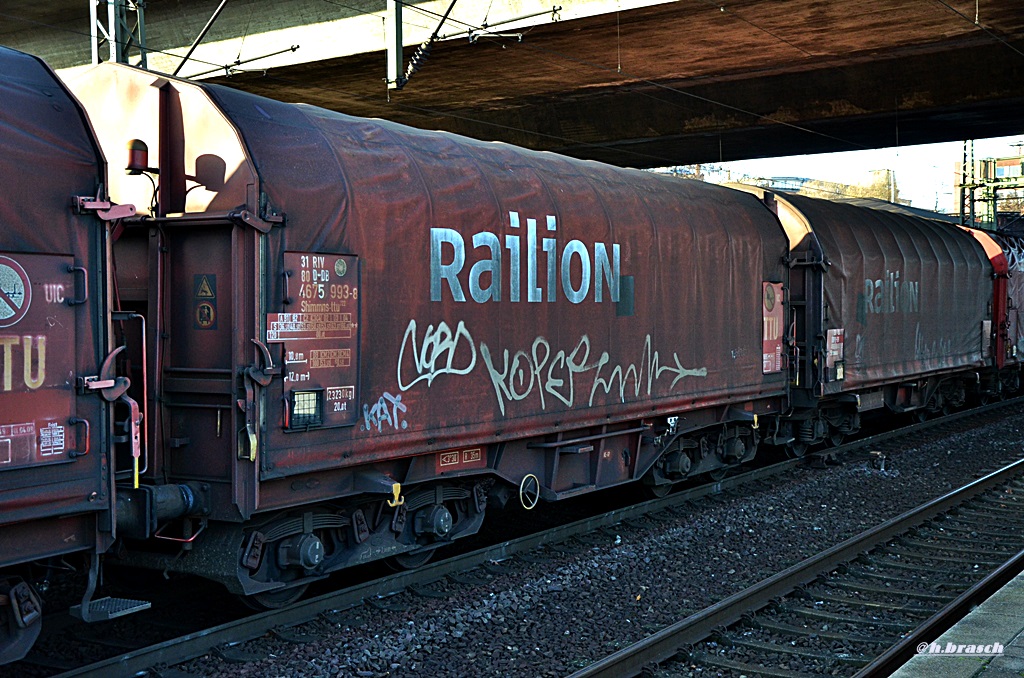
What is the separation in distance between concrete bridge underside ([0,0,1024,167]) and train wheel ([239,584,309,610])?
11.9 metres

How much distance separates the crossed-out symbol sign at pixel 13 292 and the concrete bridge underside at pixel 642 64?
12.6 meters

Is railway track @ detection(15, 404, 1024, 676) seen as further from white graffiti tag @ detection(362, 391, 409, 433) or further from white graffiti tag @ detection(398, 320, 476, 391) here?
white graffiti tag @ detection(398, 320, 476, 391)

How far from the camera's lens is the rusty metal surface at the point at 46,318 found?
5.20 m

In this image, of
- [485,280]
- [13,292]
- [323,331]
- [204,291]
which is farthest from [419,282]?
[13,292]

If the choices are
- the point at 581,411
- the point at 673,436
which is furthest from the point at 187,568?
the point at 673,436

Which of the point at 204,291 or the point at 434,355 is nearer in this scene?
the point at 204,291

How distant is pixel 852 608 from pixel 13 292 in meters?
6.74

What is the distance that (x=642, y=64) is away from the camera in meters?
20.2

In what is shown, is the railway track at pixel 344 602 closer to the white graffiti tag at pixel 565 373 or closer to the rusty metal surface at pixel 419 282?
the rusty metal surface at pixel 419 282

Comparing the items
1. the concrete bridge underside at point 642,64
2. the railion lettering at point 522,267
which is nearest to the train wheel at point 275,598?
the railion lettering at point 522,267

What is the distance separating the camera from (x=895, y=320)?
54.9 ft

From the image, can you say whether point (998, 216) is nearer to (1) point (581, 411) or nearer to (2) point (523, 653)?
(1) point (581, 411)
